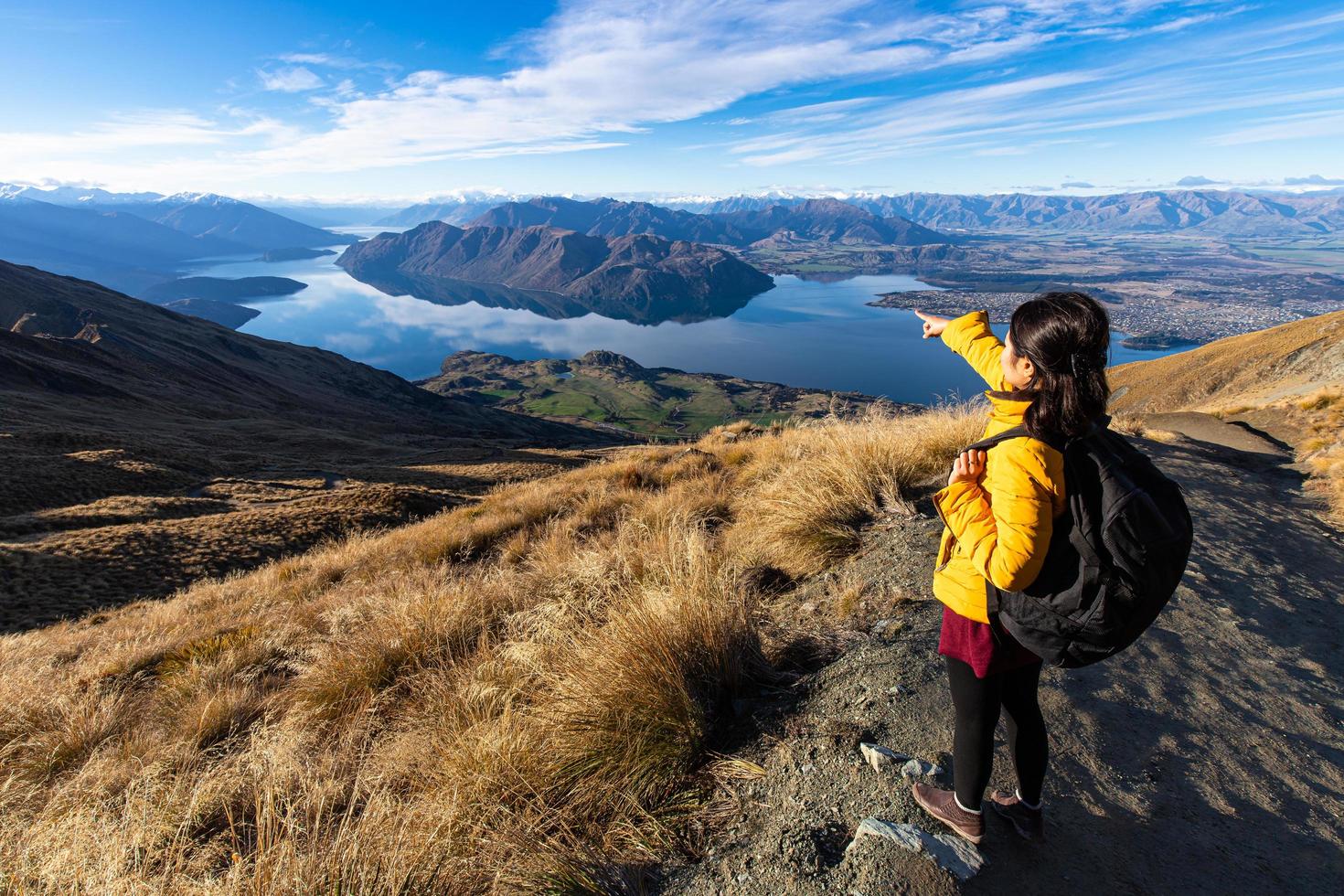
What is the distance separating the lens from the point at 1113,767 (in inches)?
105

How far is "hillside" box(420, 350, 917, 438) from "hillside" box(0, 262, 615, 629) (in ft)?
176

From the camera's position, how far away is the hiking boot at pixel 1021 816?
2.24 m

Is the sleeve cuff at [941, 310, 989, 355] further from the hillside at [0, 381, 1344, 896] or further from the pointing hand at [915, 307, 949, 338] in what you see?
the hillside at [0, 381, 1344, 896]

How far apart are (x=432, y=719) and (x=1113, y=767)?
3618mm

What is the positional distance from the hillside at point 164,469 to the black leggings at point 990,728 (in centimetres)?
1295

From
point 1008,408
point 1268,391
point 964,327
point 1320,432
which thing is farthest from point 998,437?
point 1268,391

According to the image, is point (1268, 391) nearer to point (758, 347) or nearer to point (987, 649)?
point (987, 649)

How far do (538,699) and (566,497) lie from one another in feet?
22.8

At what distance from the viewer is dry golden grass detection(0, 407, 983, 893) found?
2.25 m

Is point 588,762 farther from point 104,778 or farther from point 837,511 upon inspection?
point 837,511

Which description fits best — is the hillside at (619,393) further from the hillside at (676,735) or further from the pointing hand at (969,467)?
the pointing hand at (969,467)

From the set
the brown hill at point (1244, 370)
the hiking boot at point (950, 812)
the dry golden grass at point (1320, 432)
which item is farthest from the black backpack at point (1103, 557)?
the brown hill at point (1244, 370)

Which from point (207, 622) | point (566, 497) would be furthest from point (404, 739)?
point (566, 497)

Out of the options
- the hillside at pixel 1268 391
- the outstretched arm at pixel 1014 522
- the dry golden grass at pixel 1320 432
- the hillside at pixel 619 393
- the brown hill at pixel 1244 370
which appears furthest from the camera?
the hillside at pixel 619 393
